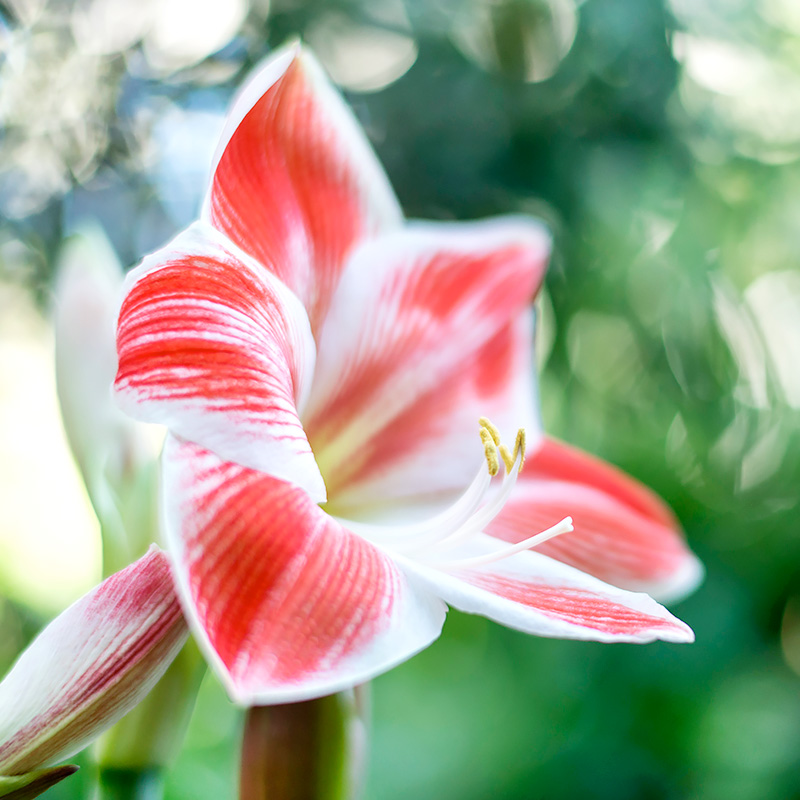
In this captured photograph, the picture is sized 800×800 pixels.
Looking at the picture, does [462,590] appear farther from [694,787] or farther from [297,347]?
[694,787]

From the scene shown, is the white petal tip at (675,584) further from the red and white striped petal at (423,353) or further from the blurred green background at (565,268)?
the blurred green background at (565,268)

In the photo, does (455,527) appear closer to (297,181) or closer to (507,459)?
(507,459)

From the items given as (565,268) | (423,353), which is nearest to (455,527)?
(423,353)

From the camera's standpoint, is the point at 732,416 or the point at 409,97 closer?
the point at 732,416

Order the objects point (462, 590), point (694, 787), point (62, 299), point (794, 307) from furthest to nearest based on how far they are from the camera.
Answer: point (794, 307), point (694, 787), point (62, 299), point (462, 590)

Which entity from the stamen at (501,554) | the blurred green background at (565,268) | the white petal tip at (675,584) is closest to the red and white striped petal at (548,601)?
the stamen at (501,554)

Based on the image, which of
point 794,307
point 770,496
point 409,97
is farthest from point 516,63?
point 770,496
